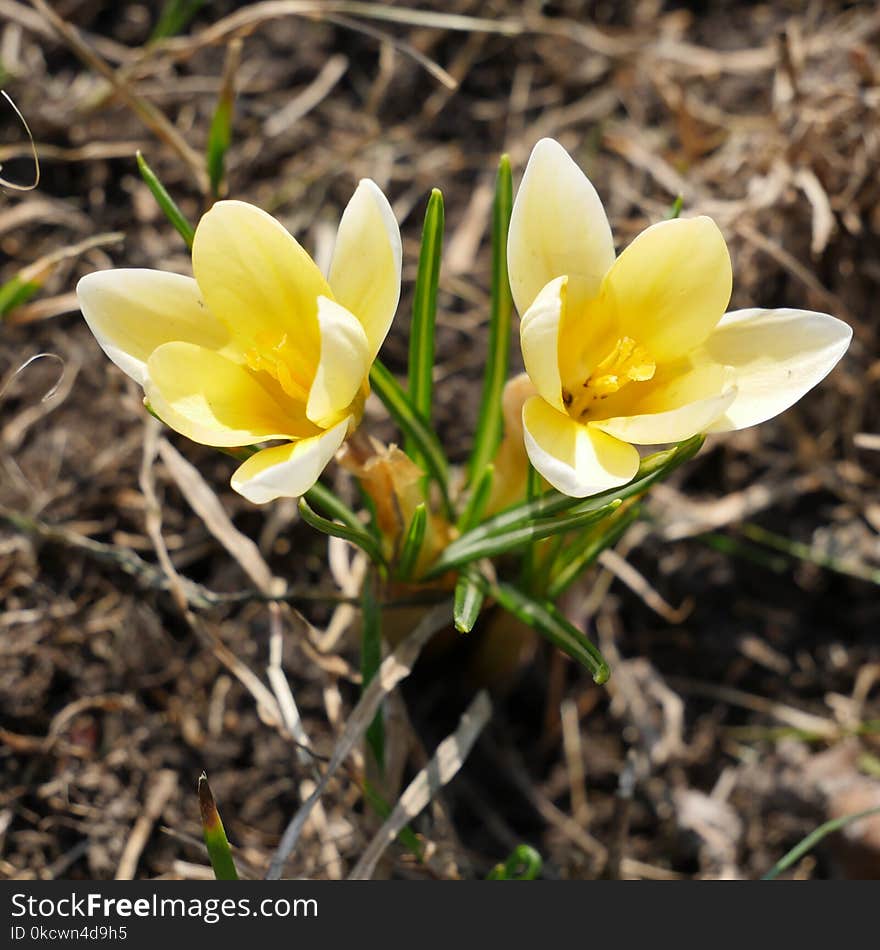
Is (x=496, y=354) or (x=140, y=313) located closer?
(x=140, y=313)

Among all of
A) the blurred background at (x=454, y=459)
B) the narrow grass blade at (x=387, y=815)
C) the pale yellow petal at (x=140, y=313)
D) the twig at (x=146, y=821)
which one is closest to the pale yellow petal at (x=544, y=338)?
the pale yellow petal at (x=140, y=313)

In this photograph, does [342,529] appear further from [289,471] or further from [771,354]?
[771,354]

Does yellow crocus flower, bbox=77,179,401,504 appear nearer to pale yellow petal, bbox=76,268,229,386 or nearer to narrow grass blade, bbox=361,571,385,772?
pale yellow petal, bbox=76,268,229,386

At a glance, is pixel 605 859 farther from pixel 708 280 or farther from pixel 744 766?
pixel 708 280

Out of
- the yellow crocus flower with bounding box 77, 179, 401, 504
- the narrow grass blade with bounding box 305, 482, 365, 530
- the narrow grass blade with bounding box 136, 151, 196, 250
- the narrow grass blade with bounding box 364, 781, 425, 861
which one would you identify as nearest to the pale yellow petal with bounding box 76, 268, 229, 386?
the yellow crocus flower with bounding box 77, 179, 401, 504

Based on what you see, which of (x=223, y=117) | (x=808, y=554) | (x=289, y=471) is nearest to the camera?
(x=289, y=471)

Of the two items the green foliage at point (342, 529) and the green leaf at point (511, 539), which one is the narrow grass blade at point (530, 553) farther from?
the green foliage at point (342, 529)

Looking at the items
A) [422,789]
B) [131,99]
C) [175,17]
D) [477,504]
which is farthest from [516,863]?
[175,17]

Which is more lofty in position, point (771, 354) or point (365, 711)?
point (771, 354)

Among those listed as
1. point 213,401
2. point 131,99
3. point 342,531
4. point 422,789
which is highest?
point 131,99
